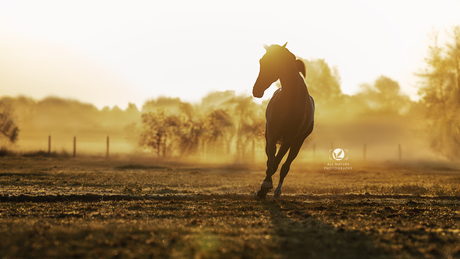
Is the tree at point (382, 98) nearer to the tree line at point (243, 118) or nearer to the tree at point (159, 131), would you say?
the tree line at point (243, 118)

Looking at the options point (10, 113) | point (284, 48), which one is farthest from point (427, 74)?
point (10, 113)

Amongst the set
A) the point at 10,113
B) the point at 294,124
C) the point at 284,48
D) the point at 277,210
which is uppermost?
the point at 10,113

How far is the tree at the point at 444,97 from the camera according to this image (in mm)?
36250

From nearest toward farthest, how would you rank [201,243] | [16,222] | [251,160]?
1. [201,243]
2. [16,222]
3. [251,160]

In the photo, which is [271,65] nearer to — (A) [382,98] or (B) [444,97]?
(B) [444,97]

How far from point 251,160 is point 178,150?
9.33 metres

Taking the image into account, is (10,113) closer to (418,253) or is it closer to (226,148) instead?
(226,148)

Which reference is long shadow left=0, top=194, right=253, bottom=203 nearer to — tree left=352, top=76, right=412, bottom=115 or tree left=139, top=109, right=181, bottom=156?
tree left=139, top=109, right=181, bottom=156

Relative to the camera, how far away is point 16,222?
5.12 metres

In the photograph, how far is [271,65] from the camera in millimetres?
8555

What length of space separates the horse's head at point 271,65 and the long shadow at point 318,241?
3544 millimetres

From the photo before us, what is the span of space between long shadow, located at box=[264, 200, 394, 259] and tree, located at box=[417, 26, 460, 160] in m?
36.4

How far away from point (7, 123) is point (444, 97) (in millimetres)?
46699
